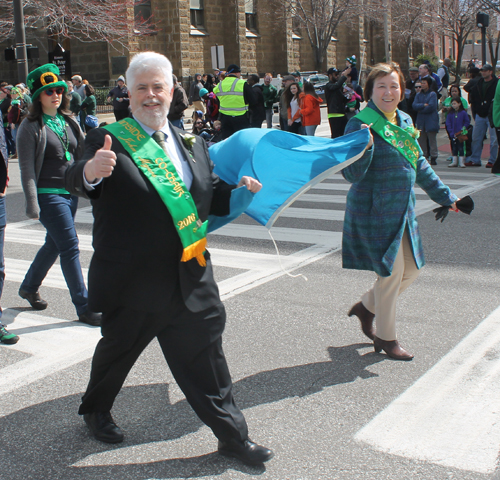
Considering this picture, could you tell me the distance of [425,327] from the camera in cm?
505

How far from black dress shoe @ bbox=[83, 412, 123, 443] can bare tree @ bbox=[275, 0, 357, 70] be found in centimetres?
4366

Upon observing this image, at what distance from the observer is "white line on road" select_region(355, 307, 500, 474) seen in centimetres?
329

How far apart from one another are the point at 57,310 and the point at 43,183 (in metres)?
1.18

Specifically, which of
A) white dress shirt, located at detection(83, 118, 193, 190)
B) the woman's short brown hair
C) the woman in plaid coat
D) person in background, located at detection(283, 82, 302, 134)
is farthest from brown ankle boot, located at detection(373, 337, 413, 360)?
person in background, located at detection(283, 82, 302, 134)

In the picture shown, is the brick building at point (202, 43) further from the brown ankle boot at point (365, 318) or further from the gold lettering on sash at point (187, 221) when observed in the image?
the gold lettering on sash at point (187, 221)

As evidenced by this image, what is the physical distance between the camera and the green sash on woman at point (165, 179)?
3.02 meters

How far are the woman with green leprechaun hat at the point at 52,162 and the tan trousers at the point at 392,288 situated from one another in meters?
2.26

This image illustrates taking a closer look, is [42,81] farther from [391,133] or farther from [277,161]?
[391,133]

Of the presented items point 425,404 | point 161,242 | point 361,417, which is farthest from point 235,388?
point 161,242

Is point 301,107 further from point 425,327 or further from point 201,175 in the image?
point 201,175

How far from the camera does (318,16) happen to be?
147 ft

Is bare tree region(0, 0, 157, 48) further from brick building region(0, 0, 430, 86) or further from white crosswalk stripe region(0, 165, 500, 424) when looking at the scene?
white crosswalk stripe region(0, 165, 500, 424)

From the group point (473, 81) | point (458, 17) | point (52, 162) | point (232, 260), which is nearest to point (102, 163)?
point (52, 162)

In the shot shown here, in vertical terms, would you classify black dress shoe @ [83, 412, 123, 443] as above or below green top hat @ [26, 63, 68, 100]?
below
